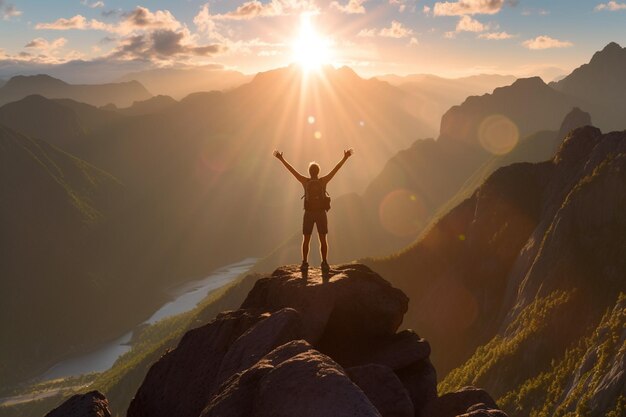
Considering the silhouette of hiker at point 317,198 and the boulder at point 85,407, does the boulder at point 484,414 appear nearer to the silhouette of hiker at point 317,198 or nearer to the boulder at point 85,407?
the silhouette of hiker at point 317,198

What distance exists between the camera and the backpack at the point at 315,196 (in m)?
21.0

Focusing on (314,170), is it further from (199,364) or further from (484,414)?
(484,414)

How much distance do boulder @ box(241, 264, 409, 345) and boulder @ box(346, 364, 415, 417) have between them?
3.57 meters

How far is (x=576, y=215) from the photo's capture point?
176 feet

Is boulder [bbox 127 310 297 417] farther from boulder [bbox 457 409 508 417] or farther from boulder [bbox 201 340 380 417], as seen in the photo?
boulder [bbox 457 409 508 417]

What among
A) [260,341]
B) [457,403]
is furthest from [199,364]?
[457,403]

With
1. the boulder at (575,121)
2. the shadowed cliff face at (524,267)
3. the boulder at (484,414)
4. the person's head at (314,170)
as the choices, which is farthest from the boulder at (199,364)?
the boulder at (575,121)

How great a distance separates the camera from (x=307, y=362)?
11492 millimetres

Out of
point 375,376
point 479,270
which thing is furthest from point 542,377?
point 375,376

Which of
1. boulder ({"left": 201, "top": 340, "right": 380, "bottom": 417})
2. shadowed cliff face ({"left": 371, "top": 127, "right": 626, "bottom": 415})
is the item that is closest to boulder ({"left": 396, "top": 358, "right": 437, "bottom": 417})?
boulder ({"left": 201, "top": 340, "right": 380, "bottom": 417})

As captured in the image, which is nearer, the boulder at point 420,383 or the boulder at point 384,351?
the boulder at point 420,383

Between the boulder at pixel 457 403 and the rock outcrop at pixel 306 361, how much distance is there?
0.03m

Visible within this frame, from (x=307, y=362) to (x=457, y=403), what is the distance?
6536 millimetres

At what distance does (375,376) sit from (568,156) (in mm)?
64717
